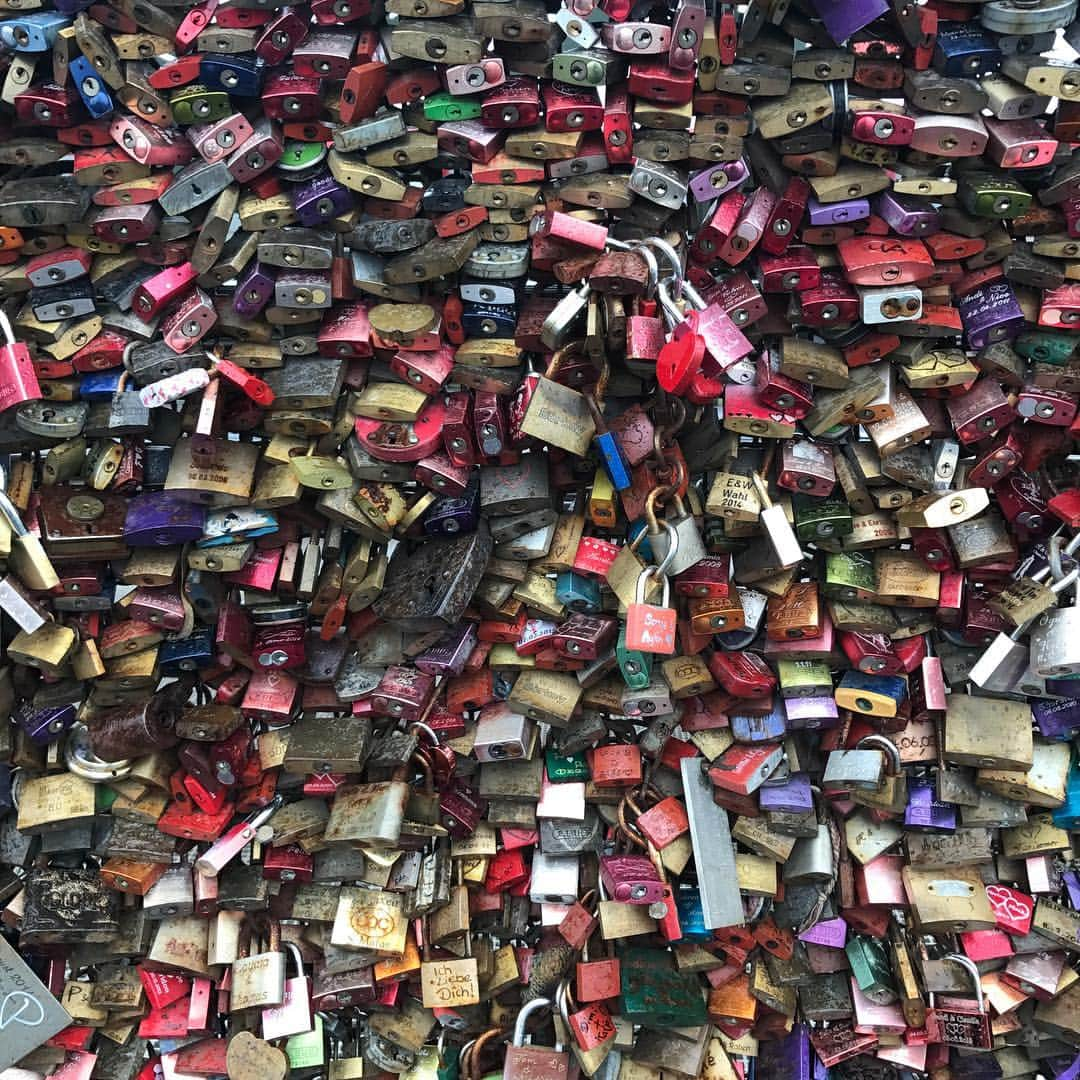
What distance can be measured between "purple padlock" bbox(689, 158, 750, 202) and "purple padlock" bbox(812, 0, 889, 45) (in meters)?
0.39

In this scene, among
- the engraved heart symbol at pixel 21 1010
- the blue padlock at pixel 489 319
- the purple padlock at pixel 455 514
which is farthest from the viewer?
the engraved heart symbol at pixel 21 1010

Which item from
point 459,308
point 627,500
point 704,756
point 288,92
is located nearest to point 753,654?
point 704,756

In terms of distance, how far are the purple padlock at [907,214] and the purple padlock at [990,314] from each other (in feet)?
0.76

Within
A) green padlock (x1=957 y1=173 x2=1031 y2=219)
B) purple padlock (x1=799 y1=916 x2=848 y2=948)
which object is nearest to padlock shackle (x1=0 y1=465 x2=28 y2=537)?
purple padlock (x1=799 y1=916 x2=848 y2=948)

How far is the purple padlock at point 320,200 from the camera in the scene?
3072mm

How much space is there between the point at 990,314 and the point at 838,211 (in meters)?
0.53

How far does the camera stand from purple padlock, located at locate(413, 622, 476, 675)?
134 inches

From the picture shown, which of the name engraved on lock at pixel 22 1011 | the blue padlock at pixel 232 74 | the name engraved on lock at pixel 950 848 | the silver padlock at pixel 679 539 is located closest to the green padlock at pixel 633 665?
the silver padlock at pixel 679 539

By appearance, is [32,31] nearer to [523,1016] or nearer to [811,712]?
[811,712]

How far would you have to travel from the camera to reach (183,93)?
3033 mm

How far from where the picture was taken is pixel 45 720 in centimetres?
340

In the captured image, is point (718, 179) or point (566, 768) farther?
point (566, 768)

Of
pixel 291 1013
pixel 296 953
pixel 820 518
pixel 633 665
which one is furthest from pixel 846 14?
pixel 291 1013

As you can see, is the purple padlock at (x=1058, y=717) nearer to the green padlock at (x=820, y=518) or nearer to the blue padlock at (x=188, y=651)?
the green padlock at (x=820, y=518)
